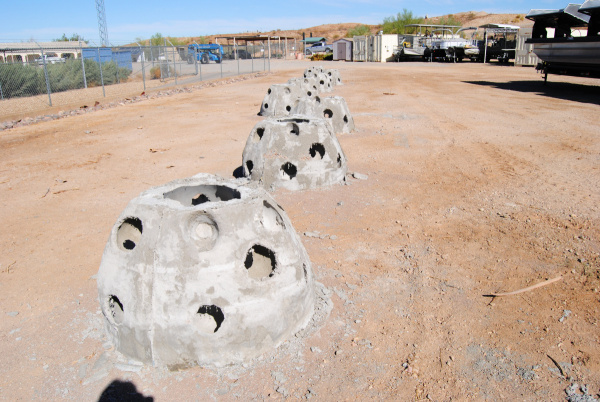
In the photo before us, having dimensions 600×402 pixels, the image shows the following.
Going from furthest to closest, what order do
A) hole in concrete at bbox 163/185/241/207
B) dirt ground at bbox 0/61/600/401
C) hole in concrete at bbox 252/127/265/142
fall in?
1. hole in concrete at bbox 252/127/265/142
2. hole in concrete at bbox 163/185/241/207
3. dirt ground at bbox 0/61/600/401

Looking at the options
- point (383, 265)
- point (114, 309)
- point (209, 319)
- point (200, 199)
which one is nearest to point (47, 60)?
point (200, 199)

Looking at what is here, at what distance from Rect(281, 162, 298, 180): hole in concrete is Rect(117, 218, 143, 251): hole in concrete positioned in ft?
13.7

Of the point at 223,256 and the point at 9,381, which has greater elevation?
the point at 223,256

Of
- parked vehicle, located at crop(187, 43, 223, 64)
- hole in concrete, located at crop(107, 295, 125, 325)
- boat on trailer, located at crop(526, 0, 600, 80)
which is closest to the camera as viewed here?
hole in concrete, located at crop(107, 295, 125, 325)

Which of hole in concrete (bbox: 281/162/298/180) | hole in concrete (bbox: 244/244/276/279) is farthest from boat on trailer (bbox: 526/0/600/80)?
hole in concrete (bbox: 244/244/276/279)

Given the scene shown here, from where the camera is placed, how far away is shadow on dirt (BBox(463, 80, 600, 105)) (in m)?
19.1

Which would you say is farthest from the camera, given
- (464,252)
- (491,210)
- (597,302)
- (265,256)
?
(491,210)

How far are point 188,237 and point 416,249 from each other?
3371mm

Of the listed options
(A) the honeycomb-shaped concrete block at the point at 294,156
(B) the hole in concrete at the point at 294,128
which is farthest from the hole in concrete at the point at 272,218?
(B) the hole in concrete at the point at 294,128

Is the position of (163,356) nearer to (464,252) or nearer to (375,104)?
(464,252)

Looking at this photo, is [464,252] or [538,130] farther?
[538,130]

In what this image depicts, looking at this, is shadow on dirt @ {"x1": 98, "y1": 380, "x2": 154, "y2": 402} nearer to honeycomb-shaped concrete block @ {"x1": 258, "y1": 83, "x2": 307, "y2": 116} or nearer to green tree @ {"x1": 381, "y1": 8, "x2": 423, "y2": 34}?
honeycomb-shaped concrete block @ {"x1": 258, "y1": 83, "x2": 307, "y2": 116}

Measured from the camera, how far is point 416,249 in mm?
6086

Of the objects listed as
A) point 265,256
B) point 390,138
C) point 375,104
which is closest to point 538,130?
point 390,138
